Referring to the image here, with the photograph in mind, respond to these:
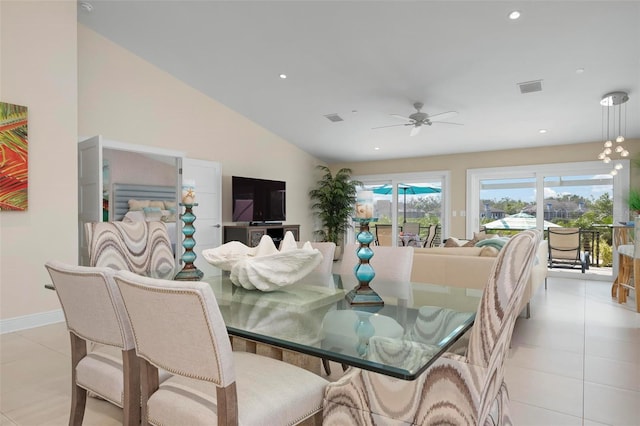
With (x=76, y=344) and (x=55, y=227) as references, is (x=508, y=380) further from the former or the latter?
(x=55, y=227)

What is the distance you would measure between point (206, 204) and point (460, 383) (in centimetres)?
536

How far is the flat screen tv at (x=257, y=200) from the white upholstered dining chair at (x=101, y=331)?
482cm

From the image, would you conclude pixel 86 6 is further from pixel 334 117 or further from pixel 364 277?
pixel 364 277

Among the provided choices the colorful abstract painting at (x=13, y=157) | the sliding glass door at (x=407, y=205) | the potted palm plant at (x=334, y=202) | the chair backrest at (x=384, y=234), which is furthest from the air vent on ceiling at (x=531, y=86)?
the colorful abstract painting at (x=13, y=157)

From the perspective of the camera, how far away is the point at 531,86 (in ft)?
15.3

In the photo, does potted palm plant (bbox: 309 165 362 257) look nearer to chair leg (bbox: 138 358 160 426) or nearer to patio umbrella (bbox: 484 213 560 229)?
patio umbrella (bbox: 484 213 560 229)

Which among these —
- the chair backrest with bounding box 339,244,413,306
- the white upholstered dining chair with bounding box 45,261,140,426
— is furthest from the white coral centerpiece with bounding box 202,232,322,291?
the white upholstered dining chair with bounding box 45,261,140,426

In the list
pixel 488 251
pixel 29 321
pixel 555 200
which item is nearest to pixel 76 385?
pixel 29 321

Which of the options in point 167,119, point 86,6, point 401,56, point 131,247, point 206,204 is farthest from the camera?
point 206,204

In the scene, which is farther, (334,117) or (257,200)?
(257,200)

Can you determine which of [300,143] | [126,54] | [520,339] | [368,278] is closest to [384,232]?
[300,143]

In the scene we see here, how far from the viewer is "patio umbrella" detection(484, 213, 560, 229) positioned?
7.13 m

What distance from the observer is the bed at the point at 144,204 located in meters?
6.19

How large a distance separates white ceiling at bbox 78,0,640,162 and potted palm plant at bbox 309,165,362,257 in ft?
6.67
